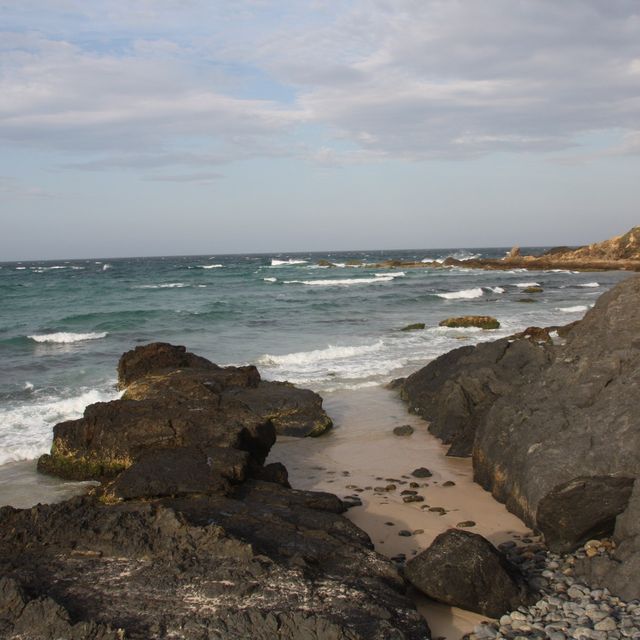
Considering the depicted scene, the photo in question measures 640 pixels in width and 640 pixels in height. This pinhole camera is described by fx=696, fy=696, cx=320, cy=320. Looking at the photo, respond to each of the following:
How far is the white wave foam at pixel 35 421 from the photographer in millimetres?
10453

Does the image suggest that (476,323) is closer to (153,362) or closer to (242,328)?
(242,328)

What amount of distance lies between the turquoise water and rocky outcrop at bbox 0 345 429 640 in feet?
14.6

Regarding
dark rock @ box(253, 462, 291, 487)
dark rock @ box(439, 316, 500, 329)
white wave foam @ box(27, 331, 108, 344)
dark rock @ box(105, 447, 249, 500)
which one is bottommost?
dark rock @ box(253, 462, 291, 487)

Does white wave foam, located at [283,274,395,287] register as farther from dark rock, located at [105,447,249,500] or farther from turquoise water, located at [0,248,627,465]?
dark rock, located at [105,447,249,500]

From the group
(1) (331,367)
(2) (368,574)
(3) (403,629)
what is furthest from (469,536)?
(1) (331,367)

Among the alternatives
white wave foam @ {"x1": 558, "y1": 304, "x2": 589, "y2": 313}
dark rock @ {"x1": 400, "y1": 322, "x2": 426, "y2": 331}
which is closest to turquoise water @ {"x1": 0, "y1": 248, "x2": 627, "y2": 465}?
white wave foam @ {"x1": 558, "y1": 304, "x2": 589, "y2": 313}

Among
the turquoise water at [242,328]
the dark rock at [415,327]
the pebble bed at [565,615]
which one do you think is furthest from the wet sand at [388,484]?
the dark rock at [415,327]

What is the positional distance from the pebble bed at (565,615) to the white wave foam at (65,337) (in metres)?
20.3

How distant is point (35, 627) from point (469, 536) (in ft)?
11.2

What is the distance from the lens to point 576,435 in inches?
287

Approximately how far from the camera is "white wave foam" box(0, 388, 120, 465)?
10453mm

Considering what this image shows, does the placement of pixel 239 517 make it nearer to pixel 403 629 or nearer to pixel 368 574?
pixel 368 574

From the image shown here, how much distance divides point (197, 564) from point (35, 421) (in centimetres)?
813

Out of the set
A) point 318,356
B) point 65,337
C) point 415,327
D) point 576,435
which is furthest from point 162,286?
point 576,435
